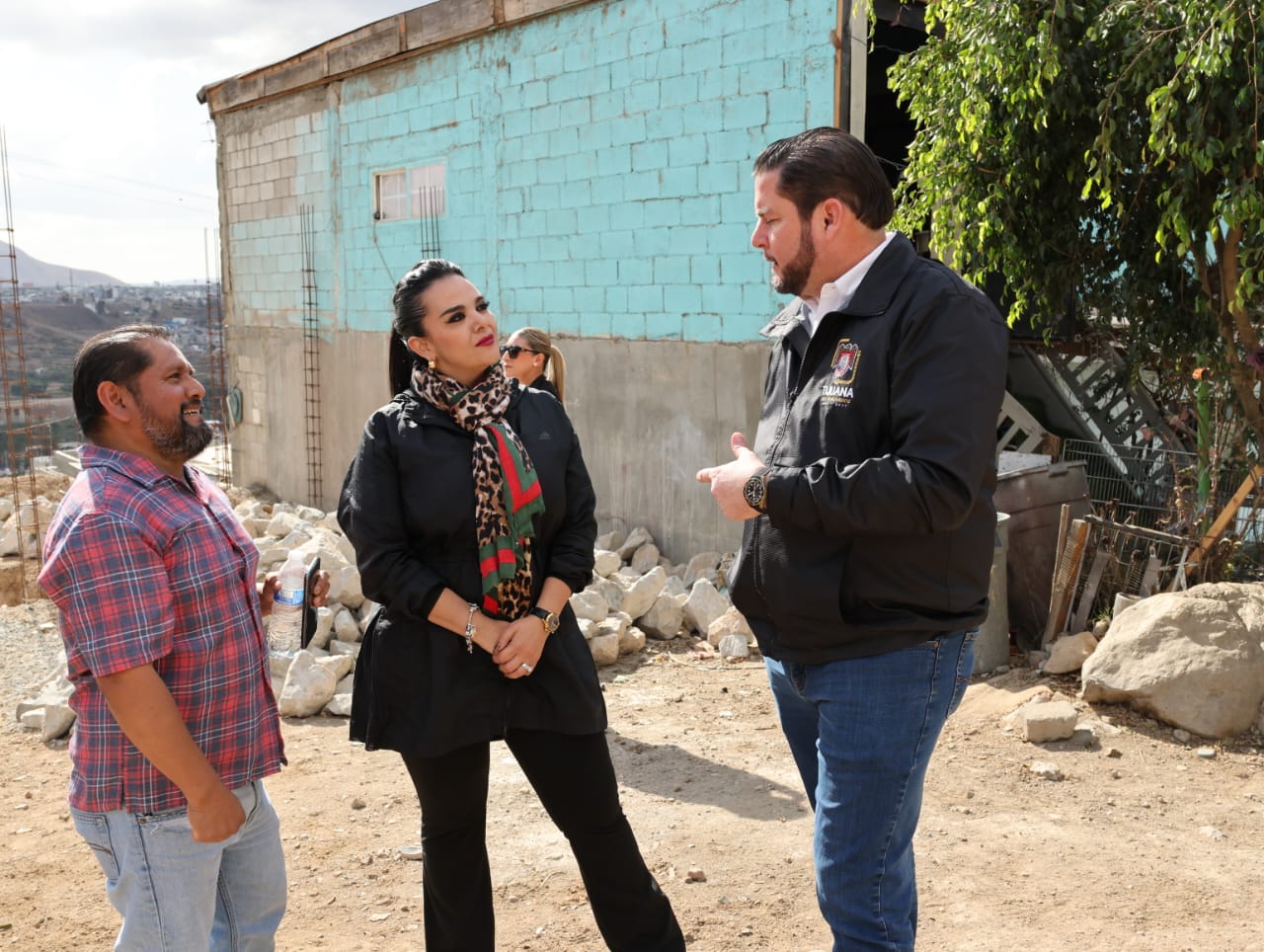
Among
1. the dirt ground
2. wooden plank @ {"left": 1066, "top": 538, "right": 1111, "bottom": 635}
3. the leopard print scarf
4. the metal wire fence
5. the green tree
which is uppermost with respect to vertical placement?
the green tree

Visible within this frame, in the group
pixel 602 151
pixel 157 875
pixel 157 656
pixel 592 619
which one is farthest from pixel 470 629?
pixel 602 151

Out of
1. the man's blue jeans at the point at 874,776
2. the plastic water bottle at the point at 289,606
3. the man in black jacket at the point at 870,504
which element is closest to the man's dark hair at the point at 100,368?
the plastic water bottle at the point at 289,606

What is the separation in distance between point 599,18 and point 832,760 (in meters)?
8.54

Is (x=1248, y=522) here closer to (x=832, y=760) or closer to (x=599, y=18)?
(x=832, y=760)

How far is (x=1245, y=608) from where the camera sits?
538cm

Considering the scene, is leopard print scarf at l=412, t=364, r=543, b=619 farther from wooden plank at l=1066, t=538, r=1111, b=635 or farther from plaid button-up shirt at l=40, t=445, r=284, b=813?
wooden plank at l=1066, t=538, r=1111, b=635

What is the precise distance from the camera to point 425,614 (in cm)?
264

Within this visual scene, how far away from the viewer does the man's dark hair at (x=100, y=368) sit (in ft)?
7.73

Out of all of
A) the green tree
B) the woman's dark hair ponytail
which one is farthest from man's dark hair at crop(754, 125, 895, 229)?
the green tree

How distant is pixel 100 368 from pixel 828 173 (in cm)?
157

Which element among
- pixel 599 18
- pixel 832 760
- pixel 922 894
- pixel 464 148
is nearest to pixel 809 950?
pixel 922 894

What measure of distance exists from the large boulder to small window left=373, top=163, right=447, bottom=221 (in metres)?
8.20

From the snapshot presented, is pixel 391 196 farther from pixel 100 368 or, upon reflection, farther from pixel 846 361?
pixel 846 361

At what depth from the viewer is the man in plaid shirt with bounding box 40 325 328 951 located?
7.16ft
